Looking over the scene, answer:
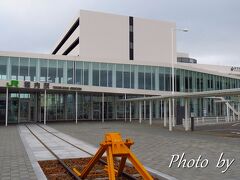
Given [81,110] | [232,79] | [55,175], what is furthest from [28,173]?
[232,79]

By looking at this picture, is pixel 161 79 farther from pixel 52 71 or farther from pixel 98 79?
pixel 52 71

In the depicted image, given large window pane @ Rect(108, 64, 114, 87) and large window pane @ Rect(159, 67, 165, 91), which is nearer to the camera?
large window pane @ Rect(108, 64, 114, 87)

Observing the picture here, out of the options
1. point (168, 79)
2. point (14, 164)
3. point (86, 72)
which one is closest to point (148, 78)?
point (168, 79)

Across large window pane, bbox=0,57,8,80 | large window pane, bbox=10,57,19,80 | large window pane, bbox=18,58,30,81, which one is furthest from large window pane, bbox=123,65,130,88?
large window pane, bbox=0,57,8,80

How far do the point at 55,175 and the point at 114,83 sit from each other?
33578mm

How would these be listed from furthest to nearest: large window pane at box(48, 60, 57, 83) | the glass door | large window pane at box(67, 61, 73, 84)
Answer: large window pane at box(67, 61, 73, 84), large window pane at box(48, 60, 57, 83), the glass door

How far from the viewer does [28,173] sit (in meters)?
8.67

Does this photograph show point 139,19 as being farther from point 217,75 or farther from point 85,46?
point 217,75

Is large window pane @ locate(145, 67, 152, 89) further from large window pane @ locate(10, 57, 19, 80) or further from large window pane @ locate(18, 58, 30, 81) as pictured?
large window pane @ locate(10, 57, 19, 80)

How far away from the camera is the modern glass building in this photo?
3591 centimetres

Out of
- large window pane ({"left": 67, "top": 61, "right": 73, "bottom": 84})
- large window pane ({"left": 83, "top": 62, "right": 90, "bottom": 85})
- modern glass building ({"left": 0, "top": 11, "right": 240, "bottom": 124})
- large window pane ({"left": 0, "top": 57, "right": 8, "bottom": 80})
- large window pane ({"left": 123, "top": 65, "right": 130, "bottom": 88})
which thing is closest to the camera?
large window pane ({"left": 0, "top": 57, "right": 8, "bottom": 80})

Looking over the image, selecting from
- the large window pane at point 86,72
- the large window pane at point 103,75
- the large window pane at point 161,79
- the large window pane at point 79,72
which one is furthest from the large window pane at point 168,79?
the large window pane at point 79,72

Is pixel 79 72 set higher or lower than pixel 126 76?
higher

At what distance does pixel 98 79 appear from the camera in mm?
41156
